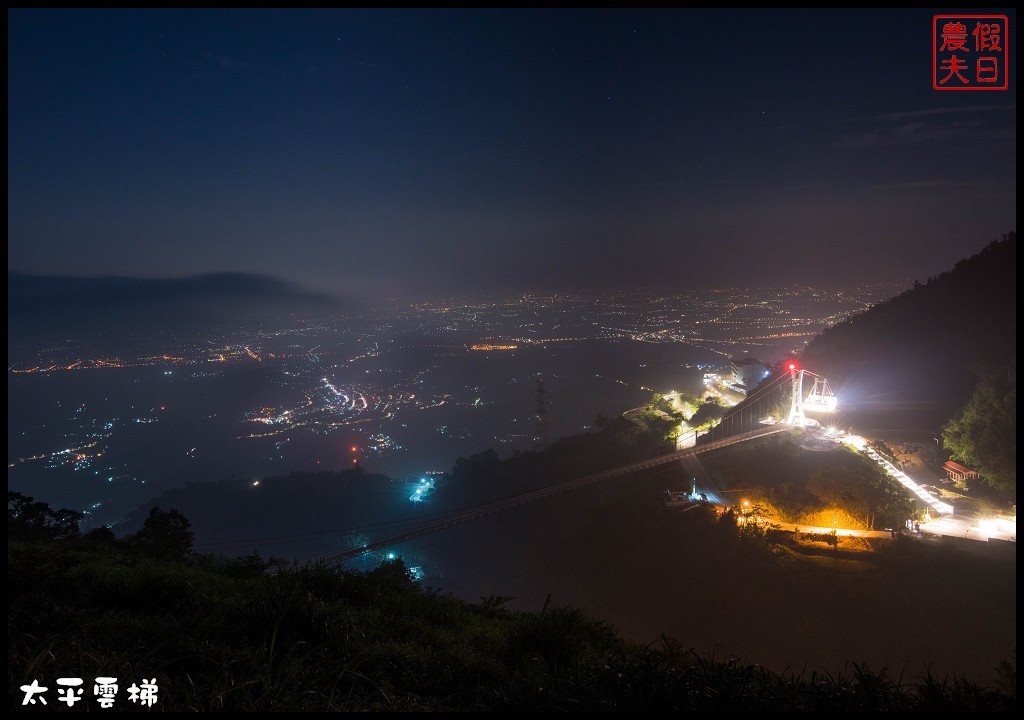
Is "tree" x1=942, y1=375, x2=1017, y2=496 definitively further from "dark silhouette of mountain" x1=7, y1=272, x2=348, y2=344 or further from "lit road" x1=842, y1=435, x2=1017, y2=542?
"dark silhouette of mountain" x1=7, y1=272, x2=348, y2=344

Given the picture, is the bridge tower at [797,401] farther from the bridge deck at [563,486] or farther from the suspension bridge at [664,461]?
the bridge deck at [563,486]

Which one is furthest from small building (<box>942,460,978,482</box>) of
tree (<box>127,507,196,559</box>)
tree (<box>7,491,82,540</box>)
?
tree (<box>7,491,82,540</box>)

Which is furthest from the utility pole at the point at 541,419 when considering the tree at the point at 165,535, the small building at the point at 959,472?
the tree at the point at 165,535

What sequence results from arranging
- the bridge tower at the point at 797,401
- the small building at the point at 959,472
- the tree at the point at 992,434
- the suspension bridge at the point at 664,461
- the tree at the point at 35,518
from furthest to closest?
the bridge tower at the point at 797,401 < the suspension bridge at the point at 664,461 < the small building at the point at 959,472 < the tree at the point at 992,434 < the tree at the point at 35,518

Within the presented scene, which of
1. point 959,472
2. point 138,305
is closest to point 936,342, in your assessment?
point 959,472

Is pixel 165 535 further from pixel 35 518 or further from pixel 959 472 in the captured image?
pixel 959 472

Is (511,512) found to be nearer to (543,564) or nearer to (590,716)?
(543,564)
